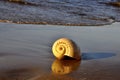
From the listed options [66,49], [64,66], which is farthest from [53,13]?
[64,66]

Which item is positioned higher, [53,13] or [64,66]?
[53,13]

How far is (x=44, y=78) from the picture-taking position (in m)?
5.22

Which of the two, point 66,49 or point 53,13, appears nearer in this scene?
point 66,49

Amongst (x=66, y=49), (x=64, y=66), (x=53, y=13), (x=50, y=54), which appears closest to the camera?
(x=64, y=66)

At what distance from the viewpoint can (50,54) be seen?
6.64 m

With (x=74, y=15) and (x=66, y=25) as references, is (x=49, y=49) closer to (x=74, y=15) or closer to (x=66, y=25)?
(x=66, y=25)

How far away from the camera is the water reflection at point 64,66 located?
18.5 feet

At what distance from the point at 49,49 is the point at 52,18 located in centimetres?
418

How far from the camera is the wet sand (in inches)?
213

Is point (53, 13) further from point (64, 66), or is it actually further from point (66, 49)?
point (64, 66)

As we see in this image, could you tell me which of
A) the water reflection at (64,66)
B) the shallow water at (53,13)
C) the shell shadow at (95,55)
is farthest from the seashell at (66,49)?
the shallow water at (53,13)

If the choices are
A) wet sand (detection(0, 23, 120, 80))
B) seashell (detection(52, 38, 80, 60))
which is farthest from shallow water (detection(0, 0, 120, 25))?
seashell (detection(52, 38, 80, 60))

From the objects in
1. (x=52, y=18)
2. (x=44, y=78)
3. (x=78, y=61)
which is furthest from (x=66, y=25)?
(x=44, y=78)

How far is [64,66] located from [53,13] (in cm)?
629
